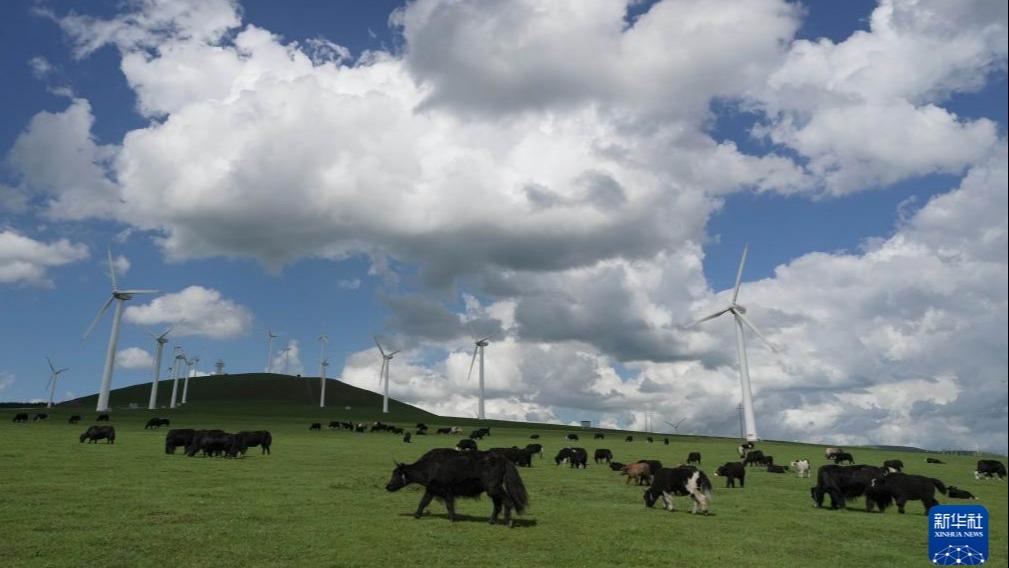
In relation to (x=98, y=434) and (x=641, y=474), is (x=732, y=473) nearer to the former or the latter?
(x=641, y=474)

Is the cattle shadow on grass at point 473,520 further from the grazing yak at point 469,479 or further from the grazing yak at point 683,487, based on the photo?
the grazing yak at point 683,487

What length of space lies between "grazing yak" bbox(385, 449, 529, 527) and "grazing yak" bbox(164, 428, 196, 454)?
26.8m

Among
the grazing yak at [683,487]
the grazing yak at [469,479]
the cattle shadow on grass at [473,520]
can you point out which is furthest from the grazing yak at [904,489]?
the grazing yak at [469,479]

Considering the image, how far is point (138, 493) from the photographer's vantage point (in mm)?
23516

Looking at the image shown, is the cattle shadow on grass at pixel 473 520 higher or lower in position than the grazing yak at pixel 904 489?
lower

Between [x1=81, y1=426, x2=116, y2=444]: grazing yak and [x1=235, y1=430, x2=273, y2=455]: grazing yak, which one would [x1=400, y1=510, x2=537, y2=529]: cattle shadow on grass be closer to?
[x1=235, y1=430, x2=273, y2=455]: grazing yak

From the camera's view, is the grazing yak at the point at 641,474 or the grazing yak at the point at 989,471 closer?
the grazing yak at the point at 641,474

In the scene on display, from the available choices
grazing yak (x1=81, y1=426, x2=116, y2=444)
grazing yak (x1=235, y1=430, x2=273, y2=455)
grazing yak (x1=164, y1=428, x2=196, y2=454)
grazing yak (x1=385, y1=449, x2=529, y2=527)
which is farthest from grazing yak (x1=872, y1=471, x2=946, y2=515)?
grazing yak (x1=81, y1=426, x2=116, y2=444)

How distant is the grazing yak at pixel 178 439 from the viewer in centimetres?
4203

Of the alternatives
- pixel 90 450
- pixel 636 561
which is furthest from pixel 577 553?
pixel 90 450

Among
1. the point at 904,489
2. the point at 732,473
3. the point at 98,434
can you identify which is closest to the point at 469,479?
the point at 904,489

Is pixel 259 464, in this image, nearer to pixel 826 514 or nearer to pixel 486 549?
pixel 486 549

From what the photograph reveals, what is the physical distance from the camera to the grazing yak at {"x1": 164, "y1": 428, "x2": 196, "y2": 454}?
42.0 metres

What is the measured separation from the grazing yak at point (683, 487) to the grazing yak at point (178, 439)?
1212 inches
